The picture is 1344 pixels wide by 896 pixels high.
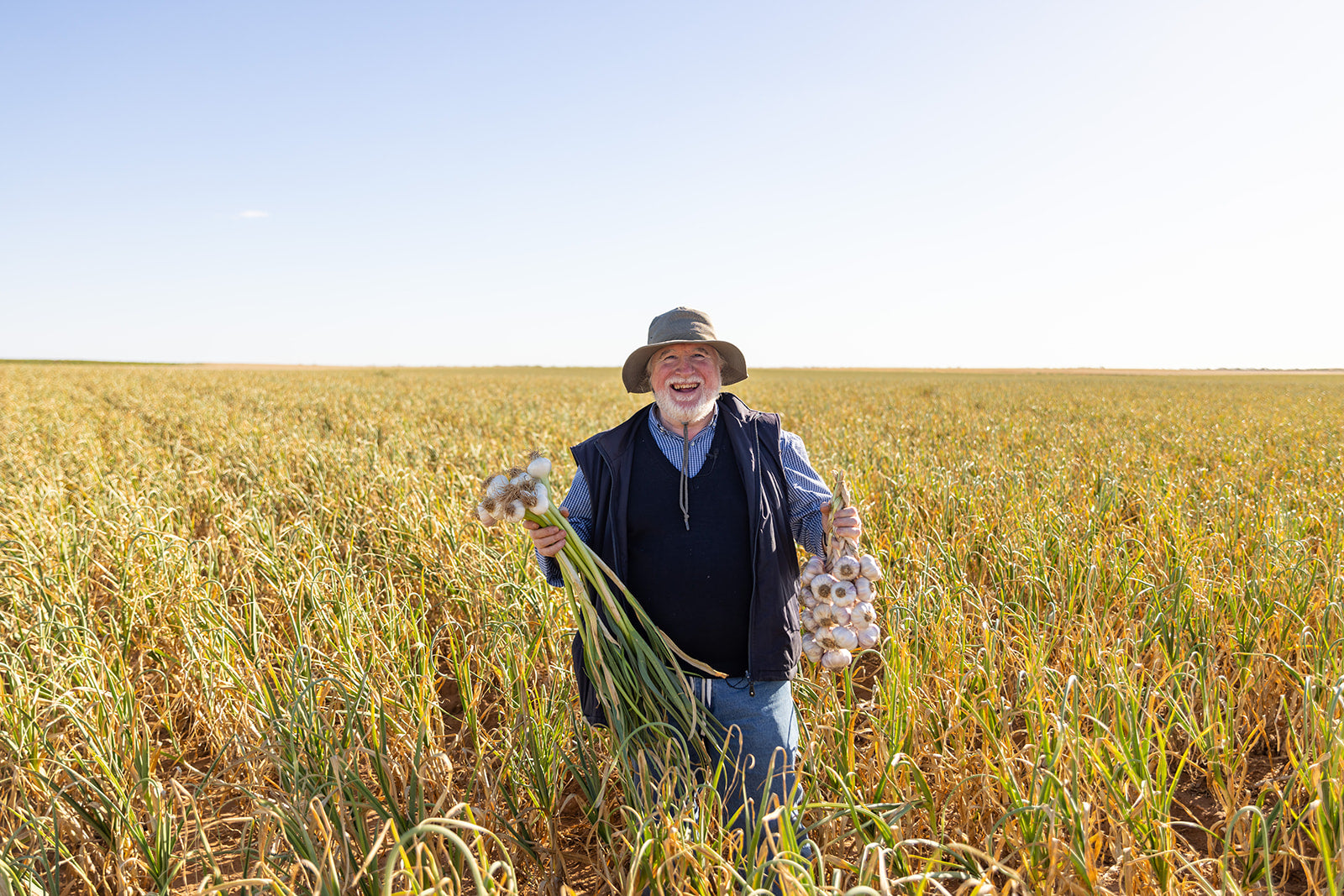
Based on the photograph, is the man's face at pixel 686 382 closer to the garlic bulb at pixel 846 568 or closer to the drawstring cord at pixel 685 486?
the drawstring cord at pixel 685 486

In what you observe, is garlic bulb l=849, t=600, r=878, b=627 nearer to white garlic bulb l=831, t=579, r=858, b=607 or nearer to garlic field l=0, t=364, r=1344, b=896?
white garlic bulb l=831, t=579, r=858, b=607

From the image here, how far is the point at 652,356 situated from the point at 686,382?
228mm

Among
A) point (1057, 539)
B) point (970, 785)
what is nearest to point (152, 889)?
point (970, 785)

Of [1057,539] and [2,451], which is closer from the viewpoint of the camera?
[1057,539]

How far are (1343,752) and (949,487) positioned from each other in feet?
11.8

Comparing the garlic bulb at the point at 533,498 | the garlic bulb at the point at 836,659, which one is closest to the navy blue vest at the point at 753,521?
the garlic bulb at the point at 836,659

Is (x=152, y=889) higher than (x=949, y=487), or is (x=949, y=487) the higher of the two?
(x=949, y=487)

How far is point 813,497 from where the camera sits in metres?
2.31

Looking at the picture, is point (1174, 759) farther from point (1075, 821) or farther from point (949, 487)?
point (949, 487)

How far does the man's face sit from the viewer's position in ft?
7.18

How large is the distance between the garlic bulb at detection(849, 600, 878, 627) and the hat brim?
78 centimetres

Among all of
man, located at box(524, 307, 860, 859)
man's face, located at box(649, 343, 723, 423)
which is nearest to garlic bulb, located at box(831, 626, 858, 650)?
man, located at box(524, 307, 860, 859)

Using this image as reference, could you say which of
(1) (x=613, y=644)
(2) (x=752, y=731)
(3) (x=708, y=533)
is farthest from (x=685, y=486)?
(2) (x=752, y=731)

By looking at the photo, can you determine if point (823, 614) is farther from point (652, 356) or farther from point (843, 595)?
point (652, 356)
